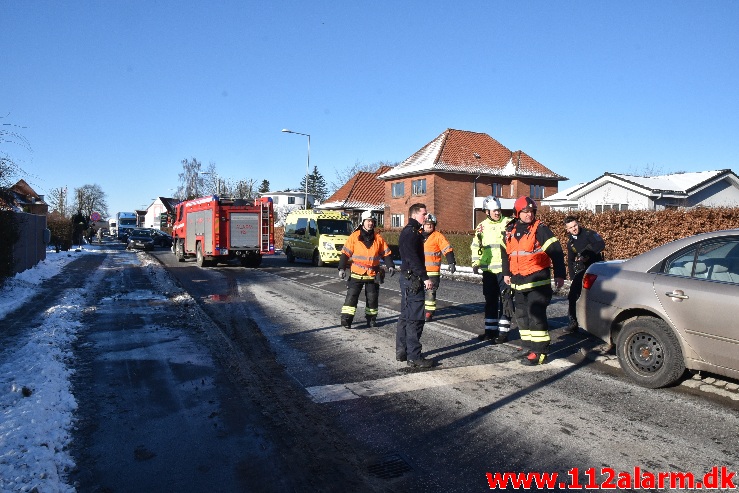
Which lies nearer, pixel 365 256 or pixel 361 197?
pixel 365 256

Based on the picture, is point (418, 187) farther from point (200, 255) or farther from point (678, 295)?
point (678, 295)

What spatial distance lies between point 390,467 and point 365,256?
4961 mm

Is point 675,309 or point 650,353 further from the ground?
point 675,309

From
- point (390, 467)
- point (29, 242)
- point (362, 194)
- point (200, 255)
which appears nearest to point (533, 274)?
point (390, 467)

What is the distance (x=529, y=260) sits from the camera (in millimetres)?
6141

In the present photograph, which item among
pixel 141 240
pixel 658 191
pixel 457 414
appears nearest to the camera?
pixel 457 414

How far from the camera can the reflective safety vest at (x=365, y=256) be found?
8.44m

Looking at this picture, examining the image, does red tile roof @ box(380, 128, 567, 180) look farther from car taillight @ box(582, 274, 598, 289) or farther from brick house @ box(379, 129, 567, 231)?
car taillight @ box(582, 274, 598, 289)

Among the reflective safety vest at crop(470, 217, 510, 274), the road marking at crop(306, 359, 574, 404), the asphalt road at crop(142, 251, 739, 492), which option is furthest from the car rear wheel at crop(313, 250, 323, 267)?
A: the road marking at crop(306, 359, 574, 404)

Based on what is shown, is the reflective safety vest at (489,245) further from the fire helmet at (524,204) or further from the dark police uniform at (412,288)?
the dark police uniform at (412,288)

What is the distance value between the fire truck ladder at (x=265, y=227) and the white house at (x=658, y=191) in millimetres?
13677

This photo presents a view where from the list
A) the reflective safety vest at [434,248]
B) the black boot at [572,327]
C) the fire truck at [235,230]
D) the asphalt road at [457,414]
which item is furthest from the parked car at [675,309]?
the fire truck at [235,230]

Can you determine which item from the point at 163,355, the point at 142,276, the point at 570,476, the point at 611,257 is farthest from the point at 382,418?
the point at 142,276

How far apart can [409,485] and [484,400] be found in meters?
1.81
